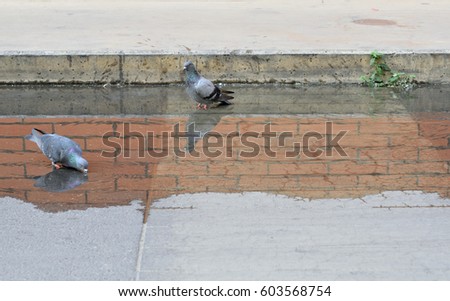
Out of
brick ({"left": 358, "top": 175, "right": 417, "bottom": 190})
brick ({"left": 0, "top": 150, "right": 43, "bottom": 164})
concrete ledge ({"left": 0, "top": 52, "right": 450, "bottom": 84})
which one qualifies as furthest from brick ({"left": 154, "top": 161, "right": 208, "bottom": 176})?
concrete ledge ({"left": 0, "top": 52, "right": 450, "bottom": 84})

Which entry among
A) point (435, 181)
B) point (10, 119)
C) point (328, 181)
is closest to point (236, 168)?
point (328, 181)

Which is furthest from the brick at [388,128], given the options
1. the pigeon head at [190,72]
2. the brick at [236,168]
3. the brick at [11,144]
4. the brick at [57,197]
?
the brick at [11,144]

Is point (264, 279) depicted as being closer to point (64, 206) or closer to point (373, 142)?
point (64, 206)

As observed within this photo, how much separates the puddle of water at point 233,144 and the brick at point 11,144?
2 cm

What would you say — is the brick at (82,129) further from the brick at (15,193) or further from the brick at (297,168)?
the brick at (297,168)

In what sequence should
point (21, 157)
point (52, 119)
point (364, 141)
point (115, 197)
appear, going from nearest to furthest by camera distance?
point (115, 197)
point (21, 157)
point (364, 141)
point (52, 119)

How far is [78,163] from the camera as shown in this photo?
636 centimetres

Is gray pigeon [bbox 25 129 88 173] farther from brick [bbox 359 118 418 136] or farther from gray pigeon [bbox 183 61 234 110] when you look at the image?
brick [bbox 359 118 418 136]

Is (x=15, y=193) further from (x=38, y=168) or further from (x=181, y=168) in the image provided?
(x=181, y=168)

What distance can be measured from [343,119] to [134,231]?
2965 mm

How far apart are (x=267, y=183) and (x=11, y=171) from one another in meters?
1.84

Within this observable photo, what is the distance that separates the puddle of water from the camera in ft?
20.4

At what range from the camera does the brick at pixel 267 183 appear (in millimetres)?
6199
